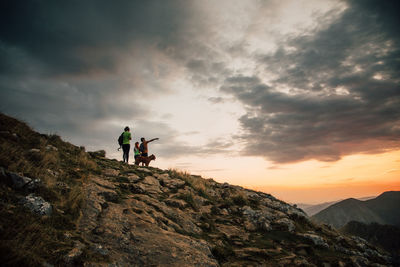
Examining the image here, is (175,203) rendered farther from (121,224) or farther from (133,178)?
(121,224)

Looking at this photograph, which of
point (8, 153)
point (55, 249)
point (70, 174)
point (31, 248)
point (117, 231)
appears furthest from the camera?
point (70, 174)

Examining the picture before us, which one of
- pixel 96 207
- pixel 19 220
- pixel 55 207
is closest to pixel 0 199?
pixel 19 220

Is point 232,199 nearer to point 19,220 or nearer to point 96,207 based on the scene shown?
point 96,207

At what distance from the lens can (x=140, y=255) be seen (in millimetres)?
5727

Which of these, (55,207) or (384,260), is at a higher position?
(55,207)

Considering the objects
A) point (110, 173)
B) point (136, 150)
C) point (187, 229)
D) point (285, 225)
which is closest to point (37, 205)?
point (187, 229)

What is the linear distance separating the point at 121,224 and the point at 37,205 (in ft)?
8.03

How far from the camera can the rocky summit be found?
4613mm

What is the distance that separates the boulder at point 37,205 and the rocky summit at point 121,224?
22 millimetres

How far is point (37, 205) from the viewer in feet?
17.6

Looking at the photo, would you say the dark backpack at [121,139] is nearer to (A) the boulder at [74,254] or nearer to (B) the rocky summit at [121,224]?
(B) the rocky summit at [121,224]

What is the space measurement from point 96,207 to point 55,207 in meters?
1.43

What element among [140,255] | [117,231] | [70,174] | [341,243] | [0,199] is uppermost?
[70,174]

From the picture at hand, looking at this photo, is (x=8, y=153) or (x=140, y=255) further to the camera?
(x=8, y=153)
